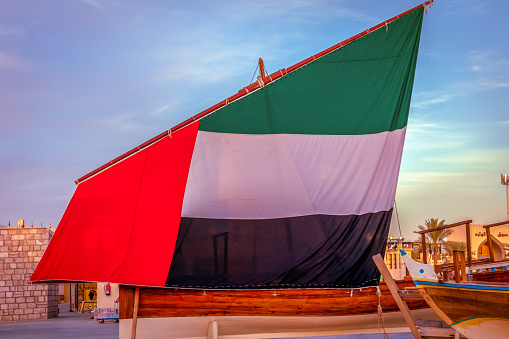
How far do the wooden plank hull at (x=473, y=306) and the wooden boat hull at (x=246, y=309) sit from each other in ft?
5.31

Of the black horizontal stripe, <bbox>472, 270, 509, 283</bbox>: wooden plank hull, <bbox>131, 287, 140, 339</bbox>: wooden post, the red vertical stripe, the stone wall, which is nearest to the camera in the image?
<bbox>131, 287, 140, 339</bbox>: wooden post

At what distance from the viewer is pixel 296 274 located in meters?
12.5

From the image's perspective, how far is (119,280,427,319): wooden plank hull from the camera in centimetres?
1171

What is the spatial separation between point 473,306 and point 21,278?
29.7 meters

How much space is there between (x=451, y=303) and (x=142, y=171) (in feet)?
19.6

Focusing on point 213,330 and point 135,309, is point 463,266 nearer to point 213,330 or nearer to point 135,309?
point 213,330

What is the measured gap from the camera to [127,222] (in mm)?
11953

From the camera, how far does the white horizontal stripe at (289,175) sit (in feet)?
40.7

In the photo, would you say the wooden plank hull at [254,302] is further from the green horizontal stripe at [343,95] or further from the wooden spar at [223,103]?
the green horizontal stripe at [343,95]

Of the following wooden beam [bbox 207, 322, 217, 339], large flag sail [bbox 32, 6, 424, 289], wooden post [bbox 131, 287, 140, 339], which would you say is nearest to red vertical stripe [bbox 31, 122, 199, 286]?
large flag sail [bbox 32, 6, 424, 289]

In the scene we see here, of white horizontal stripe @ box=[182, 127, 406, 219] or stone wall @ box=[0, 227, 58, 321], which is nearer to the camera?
white horizontal stripe @ box=[182, 127, 406, 219]

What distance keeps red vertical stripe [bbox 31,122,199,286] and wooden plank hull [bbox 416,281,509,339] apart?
15.3 ft

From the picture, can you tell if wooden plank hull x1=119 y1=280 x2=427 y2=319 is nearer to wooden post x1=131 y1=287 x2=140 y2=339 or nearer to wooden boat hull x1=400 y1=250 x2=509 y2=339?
wooden post x1=131 y1=287 x2=140 y2=339

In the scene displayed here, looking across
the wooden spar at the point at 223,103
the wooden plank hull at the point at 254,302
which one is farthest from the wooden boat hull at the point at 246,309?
the wooden spar at the point at 223,103
